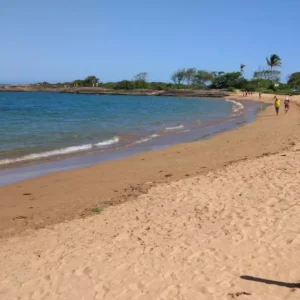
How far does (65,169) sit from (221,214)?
6.76m

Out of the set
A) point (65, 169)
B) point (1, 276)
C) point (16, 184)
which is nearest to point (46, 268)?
point (1, 276)

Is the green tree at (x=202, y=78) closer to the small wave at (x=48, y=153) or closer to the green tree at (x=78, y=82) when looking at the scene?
the green tree at (x=78, y=82)

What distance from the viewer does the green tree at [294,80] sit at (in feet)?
332

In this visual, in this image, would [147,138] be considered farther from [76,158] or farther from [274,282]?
[274,282]

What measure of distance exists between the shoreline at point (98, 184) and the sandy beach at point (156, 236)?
34mm

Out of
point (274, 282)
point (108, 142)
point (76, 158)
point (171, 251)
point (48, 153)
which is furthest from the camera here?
point (108, 142)

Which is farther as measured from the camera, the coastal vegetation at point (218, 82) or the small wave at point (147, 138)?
the coastal vegetation at point (218, 82)

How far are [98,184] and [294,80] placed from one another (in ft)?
361

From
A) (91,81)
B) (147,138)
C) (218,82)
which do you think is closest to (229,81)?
(218,82)

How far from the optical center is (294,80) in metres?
109

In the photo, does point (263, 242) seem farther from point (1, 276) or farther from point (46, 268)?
point (1, 276)

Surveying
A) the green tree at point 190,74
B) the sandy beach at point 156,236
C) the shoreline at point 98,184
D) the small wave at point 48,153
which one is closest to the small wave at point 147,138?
the small wave at point 48,153

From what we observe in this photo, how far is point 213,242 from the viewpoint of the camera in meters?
5.22

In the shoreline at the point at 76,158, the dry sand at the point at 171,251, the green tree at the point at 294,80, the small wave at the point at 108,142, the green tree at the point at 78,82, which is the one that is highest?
the green tree at the point at 78,82
